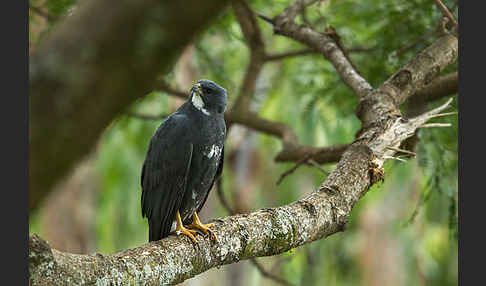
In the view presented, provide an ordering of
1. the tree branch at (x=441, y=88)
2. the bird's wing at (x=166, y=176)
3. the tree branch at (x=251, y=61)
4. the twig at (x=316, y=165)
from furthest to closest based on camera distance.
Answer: the tree branch at (x=251, y=61) → the tree branch at (x=441, y=88) → the twig at (x=316, y=165) → the bird's wing at (x=166, y=176)

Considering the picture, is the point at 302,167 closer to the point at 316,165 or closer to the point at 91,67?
the point at 316,165

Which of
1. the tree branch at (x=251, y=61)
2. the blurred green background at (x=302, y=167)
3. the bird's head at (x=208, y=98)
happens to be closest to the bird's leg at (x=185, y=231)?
the blurred green background at (x=302, y=167)

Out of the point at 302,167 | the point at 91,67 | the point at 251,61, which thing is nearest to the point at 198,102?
the point at 251,61

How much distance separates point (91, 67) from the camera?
114 cm

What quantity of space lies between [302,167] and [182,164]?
21.9 ft

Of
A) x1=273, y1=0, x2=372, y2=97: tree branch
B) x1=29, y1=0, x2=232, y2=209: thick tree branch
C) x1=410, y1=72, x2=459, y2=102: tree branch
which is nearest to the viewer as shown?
x1=29, y1=0, x2=232, y2=209: thick tree branch

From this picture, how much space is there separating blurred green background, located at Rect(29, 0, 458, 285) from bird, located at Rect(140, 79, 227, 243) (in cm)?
47

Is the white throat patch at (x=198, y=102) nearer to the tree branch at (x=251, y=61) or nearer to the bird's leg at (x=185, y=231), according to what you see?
the bird's leg at (x=185, y=231)

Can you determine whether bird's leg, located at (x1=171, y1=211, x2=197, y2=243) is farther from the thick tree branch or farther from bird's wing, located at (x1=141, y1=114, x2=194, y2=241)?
the thick tree branch

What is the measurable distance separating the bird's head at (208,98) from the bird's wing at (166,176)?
235mm

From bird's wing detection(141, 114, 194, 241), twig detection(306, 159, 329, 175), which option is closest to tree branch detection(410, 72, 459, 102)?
twig detection(306, 159, 329, 175)

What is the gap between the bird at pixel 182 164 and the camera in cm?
408

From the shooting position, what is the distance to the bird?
408cm

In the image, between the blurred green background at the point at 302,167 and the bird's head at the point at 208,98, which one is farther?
the blurred green background at the point at 302,167
